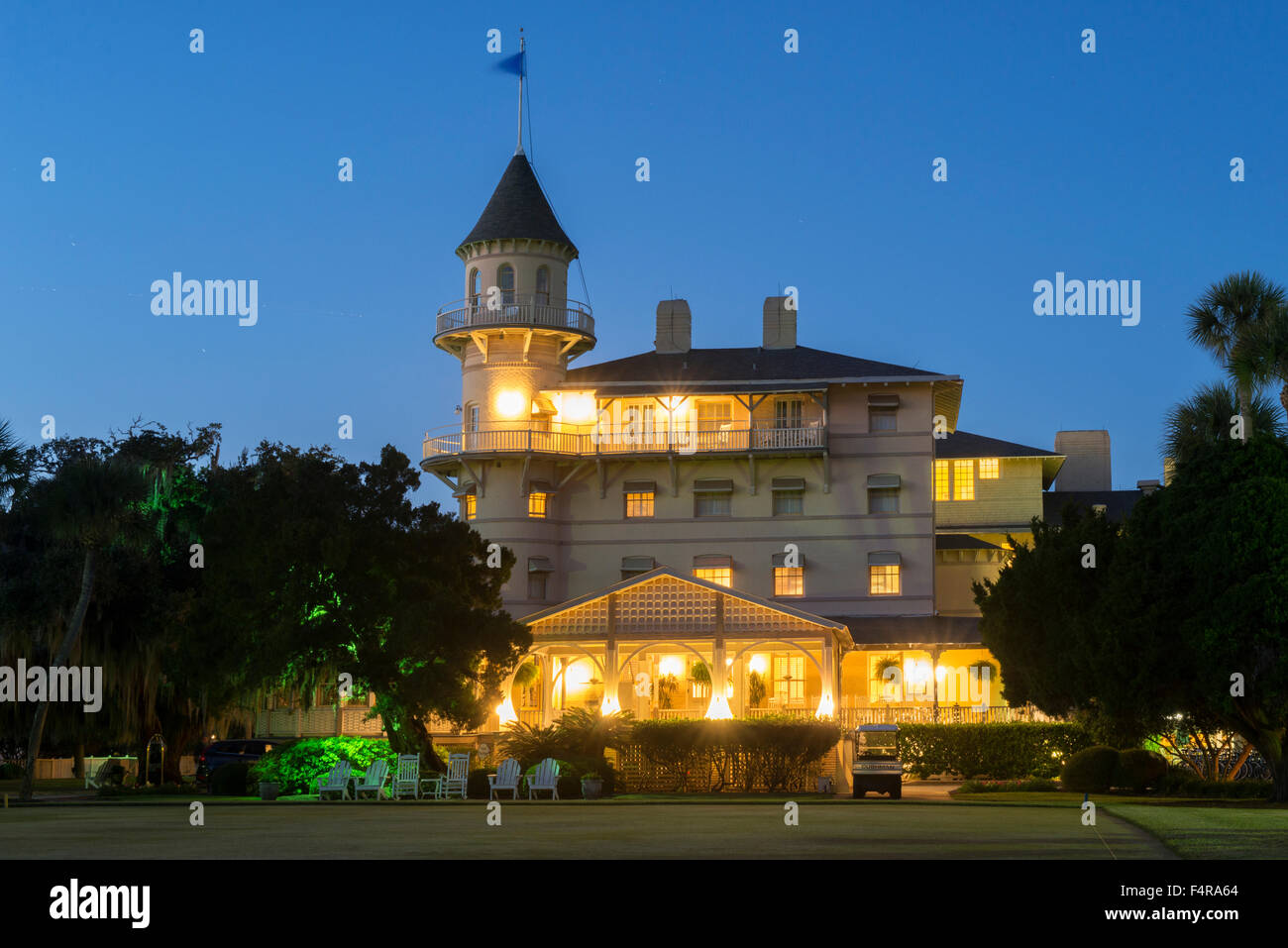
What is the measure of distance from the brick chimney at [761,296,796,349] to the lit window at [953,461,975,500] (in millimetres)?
9125

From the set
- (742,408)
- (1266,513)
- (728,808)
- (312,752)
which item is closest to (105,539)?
(312,752)

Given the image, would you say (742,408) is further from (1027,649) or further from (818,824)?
(818,824)

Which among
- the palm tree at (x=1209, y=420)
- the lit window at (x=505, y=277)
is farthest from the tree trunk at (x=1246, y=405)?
the lit window at (x=505, y=277)

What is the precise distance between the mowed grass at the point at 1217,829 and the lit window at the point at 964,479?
36419 mm

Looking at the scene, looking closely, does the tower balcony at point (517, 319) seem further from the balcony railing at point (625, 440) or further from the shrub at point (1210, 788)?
the shrub at point (1210, 788)

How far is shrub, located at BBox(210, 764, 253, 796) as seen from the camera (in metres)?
32.0

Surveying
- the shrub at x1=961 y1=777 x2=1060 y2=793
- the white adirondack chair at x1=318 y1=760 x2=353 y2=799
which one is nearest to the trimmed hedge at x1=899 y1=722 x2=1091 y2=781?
the shrub at x1=961 y1=777 x2=1060 y2=793

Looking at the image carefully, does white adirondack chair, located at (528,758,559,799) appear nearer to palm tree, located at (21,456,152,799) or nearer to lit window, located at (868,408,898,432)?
palm tree, located at (21,456,152,799)

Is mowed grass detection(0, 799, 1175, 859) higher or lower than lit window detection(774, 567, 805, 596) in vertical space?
lower

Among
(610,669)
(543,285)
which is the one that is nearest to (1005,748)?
(610,669)

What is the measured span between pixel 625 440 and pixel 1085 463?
84.9ft

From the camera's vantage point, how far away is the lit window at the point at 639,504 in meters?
56.4

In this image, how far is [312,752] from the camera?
31.3m
